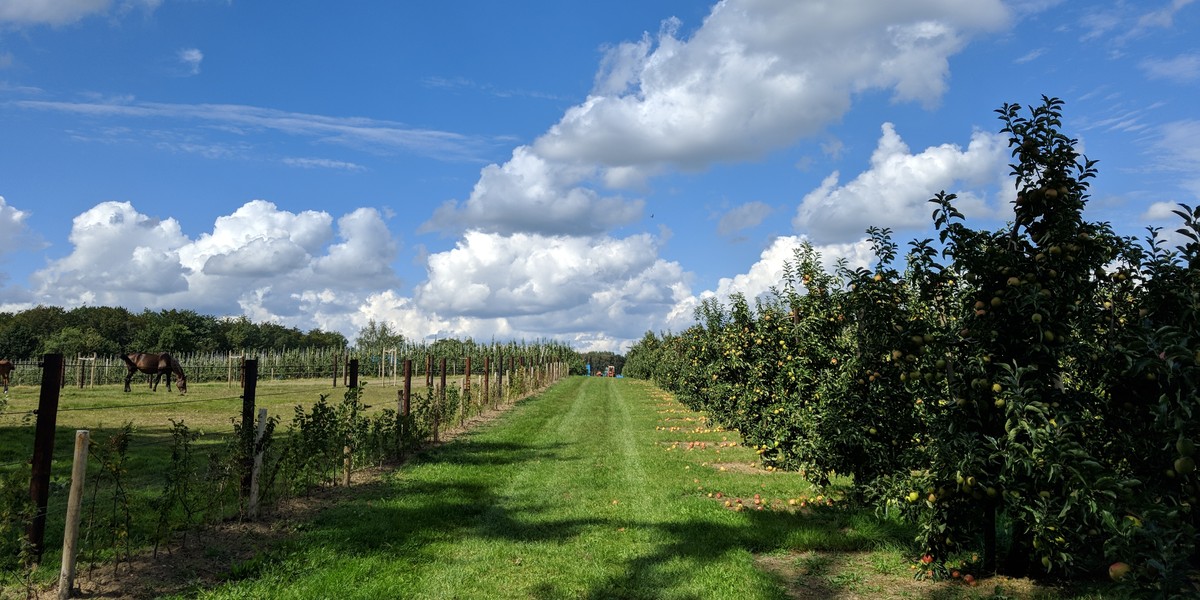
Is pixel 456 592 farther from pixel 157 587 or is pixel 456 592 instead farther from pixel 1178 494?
pixel 1178 494

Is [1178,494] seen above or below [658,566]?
above

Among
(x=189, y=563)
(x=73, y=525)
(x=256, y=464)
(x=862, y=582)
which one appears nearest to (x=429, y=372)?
(x=256, y=464)

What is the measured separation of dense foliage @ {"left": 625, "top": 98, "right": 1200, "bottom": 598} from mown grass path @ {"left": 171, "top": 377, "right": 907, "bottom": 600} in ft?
4.72

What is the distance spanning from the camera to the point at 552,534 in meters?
7.54

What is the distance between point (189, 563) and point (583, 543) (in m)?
3.70

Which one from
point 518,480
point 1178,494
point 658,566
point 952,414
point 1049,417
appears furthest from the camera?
point 518,480

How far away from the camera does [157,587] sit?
5.46m

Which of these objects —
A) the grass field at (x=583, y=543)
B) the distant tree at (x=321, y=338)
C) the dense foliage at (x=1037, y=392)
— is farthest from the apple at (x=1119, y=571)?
the distant tree at (x=321, y=338)

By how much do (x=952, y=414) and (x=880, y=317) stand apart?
3.42ft

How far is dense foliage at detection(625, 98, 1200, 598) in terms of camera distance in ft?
13.5

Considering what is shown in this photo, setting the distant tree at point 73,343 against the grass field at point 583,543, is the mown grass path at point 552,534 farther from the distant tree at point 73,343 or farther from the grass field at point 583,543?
the distant tree at point 73,343

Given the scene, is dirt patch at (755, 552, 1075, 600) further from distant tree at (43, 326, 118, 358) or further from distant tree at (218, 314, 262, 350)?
distant tree at (218, 314, 262, 350)

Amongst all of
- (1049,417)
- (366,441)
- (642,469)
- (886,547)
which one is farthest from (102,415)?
(1049,417)

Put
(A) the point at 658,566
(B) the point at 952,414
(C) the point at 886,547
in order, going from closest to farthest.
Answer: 1. (B) the point at 952,414
2. (A) the point at 658,566
3. (C) the point at 886,547
